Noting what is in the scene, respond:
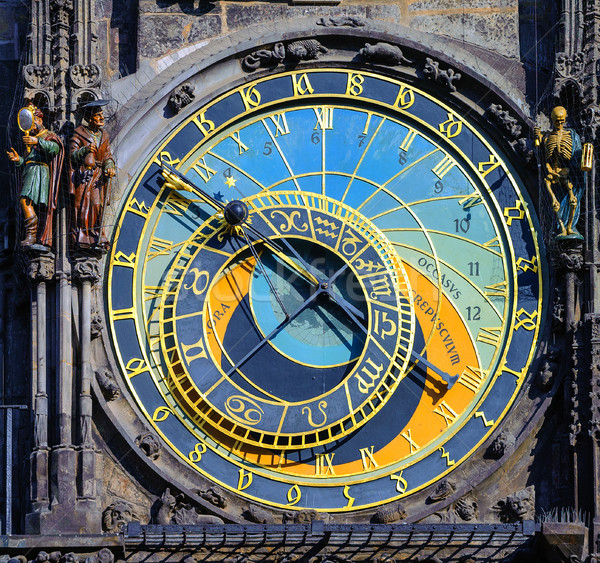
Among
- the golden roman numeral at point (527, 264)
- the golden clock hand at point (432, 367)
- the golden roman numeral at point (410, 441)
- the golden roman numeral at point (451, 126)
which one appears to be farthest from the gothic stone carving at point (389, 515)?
the golden roman numeral at point (451, 126)

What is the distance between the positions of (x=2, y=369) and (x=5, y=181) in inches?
66.3

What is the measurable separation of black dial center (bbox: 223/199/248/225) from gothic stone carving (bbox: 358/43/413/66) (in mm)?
1692

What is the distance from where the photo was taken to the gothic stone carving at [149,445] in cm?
1683

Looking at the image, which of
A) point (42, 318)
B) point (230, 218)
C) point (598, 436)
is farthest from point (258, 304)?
point (598, 436)

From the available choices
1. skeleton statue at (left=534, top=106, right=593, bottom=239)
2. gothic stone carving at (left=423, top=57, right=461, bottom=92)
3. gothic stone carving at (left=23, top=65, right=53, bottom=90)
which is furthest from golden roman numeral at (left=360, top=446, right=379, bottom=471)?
gothic stone carving at (left=23, top=65, right=53, bottom=90)

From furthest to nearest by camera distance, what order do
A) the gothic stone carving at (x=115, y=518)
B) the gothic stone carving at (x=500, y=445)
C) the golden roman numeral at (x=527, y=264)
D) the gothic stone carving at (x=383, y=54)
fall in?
the gothic stone carving at (x=383, y=54) → the golden roman numeral at (x=527, y=264) → the gothic stone carving at (x=500, y=445) → the gothic stone carving at (x=115, y=518)

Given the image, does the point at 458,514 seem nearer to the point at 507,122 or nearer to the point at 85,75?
the point at 507,122

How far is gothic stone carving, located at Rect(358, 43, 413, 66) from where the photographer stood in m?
17.8

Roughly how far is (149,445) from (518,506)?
2.96 metres

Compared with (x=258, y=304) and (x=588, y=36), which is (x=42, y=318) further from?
(x=588, y=36)

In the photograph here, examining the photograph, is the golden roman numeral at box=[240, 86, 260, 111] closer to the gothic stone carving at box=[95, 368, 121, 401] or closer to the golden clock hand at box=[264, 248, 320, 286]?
the golden clock hand at box=[264, 248, 320, 286]

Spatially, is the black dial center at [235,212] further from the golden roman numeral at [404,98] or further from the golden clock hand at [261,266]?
the golden roman numeral at [404,98]

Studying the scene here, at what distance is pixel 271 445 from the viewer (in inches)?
669

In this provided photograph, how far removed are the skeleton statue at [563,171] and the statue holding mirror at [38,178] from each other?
3988 mm
